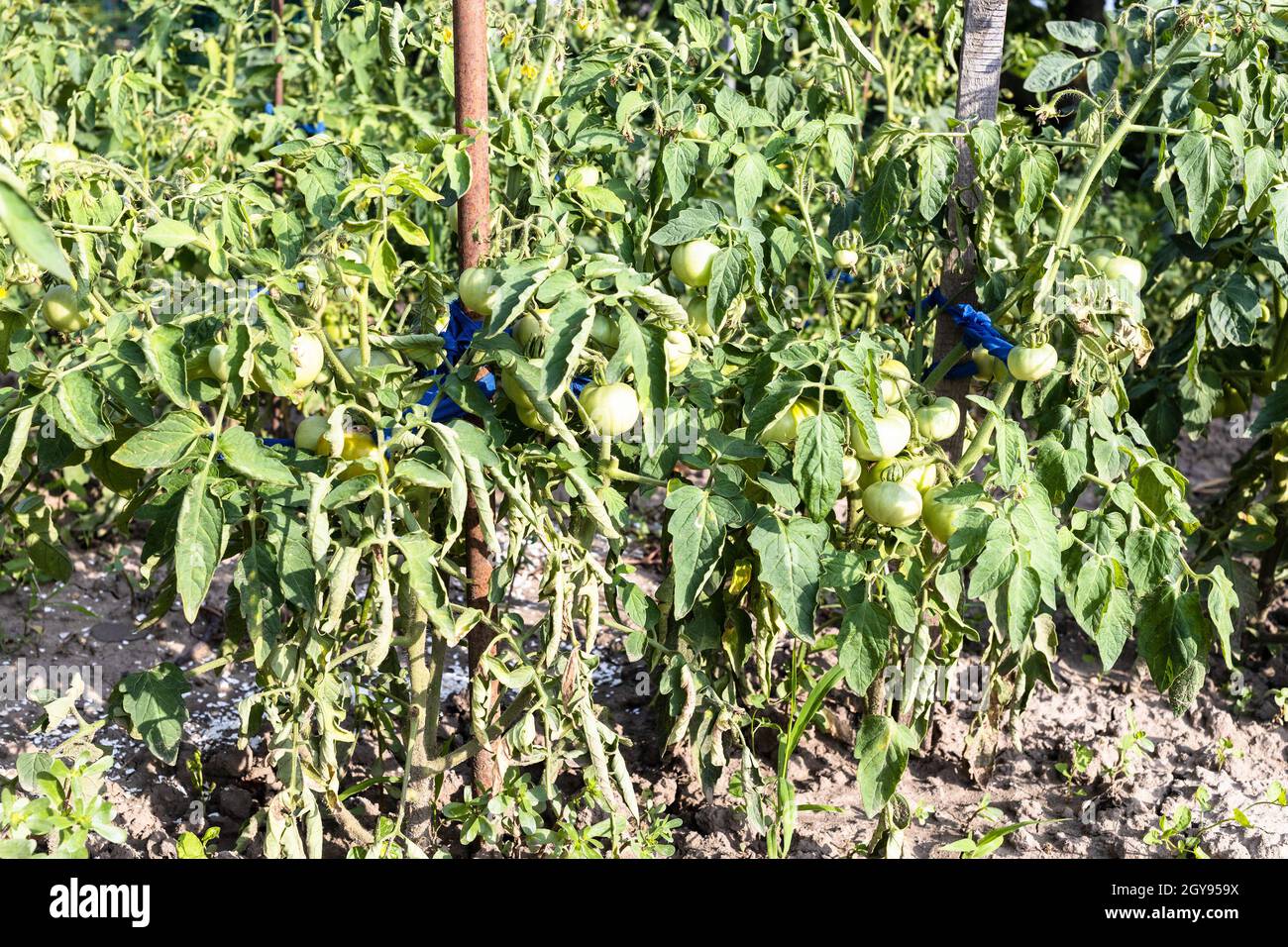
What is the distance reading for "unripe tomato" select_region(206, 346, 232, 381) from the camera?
1.33 metres

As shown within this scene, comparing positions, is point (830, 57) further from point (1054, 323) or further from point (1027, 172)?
point (1054, 323)

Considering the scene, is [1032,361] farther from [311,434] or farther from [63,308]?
[63,308]

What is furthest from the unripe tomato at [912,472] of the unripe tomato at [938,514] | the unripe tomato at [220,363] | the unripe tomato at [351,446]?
the unripe tomato at [220,363]

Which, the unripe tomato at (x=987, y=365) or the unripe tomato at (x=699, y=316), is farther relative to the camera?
the unripe tomato at (x=987, y=365)

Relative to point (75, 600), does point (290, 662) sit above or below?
above

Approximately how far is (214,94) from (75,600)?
122 cm

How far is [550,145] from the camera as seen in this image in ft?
5.45

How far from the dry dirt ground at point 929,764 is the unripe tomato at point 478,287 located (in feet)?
2.33

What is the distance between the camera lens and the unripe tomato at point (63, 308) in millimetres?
1454

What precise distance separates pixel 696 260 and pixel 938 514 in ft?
1.40

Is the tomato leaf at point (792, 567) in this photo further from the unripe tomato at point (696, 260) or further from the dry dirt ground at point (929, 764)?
the dry dirt ground at point (929, 764)

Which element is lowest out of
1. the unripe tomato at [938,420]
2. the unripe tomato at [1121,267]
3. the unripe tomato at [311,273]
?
the unripe tomato at [938,420]

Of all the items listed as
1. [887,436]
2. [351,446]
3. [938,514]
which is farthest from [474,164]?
Answer: [938,514]
